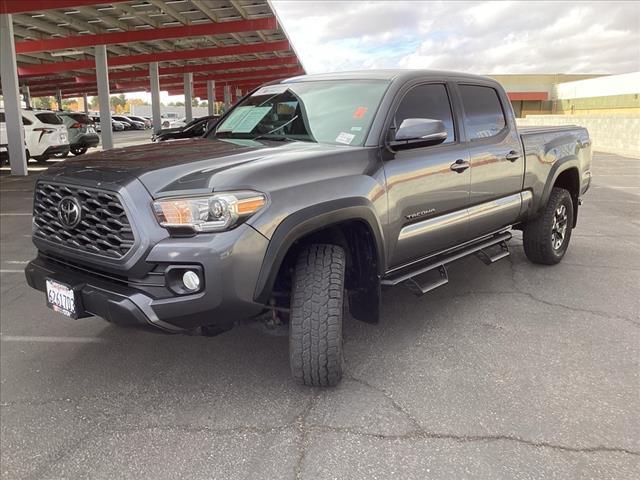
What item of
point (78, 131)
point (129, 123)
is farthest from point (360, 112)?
point (129, 123)

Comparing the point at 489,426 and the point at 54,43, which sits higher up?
the point at 54,43

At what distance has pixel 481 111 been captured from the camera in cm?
466

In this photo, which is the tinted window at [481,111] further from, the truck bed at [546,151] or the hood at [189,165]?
the hood at [189,165]

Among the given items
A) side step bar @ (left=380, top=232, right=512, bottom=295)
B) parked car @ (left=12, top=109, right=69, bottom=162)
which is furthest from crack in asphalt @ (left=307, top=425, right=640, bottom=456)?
parked car @ (left=12, top=109, right=69, bottom=162)

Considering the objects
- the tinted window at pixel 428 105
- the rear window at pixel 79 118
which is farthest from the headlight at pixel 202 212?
the rear window at pixel 79 118

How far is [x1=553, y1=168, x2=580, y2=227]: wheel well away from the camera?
19.1ft

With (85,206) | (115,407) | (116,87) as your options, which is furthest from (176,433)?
(116,87)

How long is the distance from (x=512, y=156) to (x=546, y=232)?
113 centimetres

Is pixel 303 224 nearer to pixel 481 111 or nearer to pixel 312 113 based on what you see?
pixel 312 113

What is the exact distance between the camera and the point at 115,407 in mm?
3133

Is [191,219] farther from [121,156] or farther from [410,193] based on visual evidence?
[410,193]

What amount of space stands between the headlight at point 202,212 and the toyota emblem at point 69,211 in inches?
22.6

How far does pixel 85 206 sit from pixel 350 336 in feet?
6.72

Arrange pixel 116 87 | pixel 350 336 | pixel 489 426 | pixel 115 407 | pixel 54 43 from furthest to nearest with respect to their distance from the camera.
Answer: pixel 116 87 → pixel 54 43 → pixel 350 336 → pixel 115 407 → pixel 489 426
